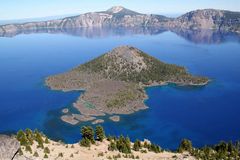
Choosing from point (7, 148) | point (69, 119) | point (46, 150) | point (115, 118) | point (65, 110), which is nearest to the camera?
point (7, 148)

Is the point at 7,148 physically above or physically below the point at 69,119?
above

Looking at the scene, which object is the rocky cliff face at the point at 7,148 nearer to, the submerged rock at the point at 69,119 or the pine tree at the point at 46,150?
the pine tree at the point at 46,150

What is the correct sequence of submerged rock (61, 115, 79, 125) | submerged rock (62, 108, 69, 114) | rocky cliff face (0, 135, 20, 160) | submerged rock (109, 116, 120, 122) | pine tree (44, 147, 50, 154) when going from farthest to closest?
submerged rock (62, 108, 69, 114)
submerged rock (109, 116, 120, 122)
submerged rock (61, 115, 79, 125)
pine tree (44, 147, 50, 154)
rocky cliff face (0, 135, 20, 160)

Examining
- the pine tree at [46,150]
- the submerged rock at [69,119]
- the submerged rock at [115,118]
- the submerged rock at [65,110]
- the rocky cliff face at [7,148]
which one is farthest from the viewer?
the submerged rock at [65,110]

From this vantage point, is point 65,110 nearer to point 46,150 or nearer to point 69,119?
point 69,119

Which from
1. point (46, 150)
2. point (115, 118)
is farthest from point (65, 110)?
point (46, 150)

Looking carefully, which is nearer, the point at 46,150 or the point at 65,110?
the point at 46,150

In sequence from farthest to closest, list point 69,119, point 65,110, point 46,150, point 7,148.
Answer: point 65,110, point 69,119, point 46,150, point 7,148

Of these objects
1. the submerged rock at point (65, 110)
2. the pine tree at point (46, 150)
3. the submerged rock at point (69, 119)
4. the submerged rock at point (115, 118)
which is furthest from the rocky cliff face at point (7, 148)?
the submerged rock at point (65, 110)

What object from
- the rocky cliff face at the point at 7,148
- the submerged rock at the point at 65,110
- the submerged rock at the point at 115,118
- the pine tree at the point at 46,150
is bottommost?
the submerged rock at the point at 65,110

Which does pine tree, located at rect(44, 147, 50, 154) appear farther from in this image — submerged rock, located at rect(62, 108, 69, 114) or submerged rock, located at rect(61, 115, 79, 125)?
submerged rock, located at rect(62, 108, 69, 114)

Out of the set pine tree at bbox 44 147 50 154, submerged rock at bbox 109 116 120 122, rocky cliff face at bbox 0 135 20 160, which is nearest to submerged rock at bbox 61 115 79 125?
submerged rock at bbox 109 116 120 122

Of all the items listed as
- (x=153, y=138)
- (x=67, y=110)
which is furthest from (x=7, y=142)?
(x=67, y=110)
